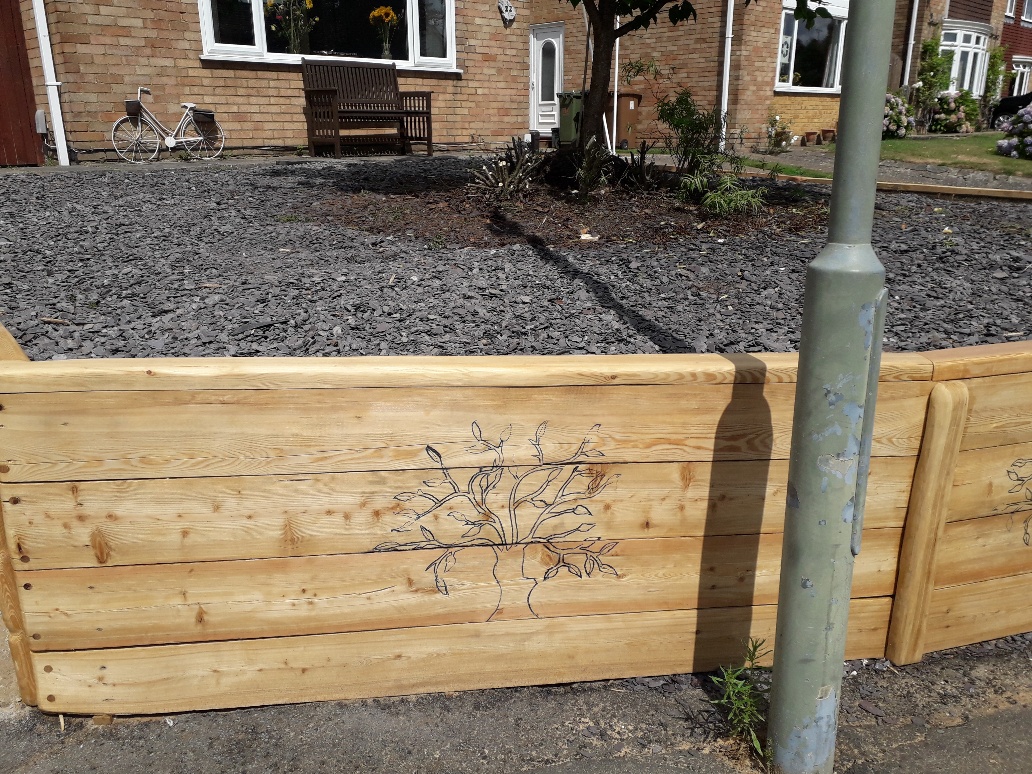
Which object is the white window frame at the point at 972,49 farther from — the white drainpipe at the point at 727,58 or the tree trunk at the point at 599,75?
the tree trunk at the point at 599,75

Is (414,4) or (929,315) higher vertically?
(414,4)

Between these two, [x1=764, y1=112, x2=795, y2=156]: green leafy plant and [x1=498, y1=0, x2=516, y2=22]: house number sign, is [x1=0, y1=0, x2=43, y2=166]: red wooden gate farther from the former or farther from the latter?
[x1=764, y1=112, x2=795, y2=156]: green leafy plant

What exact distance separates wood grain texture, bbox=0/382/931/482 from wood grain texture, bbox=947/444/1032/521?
349 millimetres

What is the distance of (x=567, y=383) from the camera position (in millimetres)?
2070

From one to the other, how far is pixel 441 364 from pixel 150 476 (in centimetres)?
81

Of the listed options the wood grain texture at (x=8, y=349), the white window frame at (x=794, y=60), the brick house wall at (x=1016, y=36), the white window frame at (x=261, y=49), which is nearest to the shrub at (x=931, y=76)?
the white window frame at (x=794, y=60)

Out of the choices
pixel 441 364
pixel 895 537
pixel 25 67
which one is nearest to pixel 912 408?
pixel 895 537

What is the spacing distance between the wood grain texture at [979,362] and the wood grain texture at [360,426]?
0.31ft

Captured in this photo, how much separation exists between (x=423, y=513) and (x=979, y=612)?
6.15ft

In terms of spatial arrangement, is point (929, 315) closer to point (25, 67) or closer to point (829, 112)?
point (25, 67)

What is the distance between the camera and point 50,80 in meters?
10.1

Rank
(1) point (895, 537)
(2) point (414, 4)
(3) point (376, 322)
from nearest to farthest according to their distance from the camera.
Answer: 1. (1) point (895, 537)
2. (3) point (376, 322)
3. (2) point (414, 4)

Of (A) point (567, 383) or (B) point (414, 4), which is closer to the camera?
(A) point (567, 383)

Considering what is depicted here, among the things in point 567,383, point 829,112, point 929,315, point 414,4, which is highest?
point 414,4
